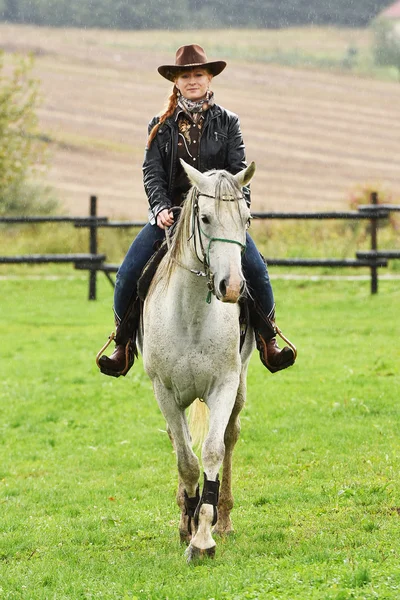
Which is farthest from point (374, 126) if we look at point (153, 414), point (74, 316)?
point (153, 414)

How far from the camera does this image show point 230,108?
179ft

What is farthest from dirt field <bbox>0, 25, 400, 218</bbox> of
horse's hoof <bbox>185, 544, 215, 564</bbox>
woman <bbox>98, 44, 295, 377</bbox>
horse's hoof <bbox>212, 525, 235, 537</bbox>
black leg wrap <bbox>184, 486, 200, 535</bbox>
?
horse's hoof <bbox>185, 544, 215, 564</bbox>

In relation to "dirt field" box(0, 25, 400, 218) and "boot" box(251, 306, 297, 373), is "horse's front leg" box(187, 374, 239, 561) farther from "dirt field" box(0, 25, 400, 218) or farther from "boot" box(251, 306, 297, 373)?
"dirt field" box(0, 25, 400, 218)

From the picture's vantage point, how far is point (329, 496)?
25.3 feet

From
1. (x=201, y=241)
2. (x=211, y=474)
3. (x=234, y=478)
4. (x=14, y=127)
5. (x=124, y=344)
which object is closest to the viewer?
(x=201, y=241)

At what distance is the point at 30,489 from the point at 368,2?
170 ft

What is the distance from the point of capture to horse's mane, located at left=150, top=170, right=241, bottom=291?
5.72 meters

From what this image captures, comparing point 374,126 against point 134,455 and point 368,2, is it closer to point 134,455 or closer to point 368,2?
point 368,2

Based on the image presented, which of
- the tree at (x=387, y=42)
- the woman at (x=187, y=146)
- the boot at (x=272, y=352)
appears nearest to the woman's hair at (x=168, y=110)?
the woman at (x=187, y=146)

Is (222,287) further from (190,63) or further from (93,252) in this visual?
(93,252)

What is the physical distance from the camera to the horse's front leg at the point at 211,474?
6.16 meters

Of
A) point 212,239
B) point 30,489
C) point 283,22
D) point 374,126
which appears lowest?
point 30,489

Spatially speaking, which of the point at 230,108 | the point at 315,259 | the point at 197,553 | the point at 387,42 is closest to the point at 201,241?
the point at 197,553

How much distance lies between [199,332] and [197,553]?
1.36m
